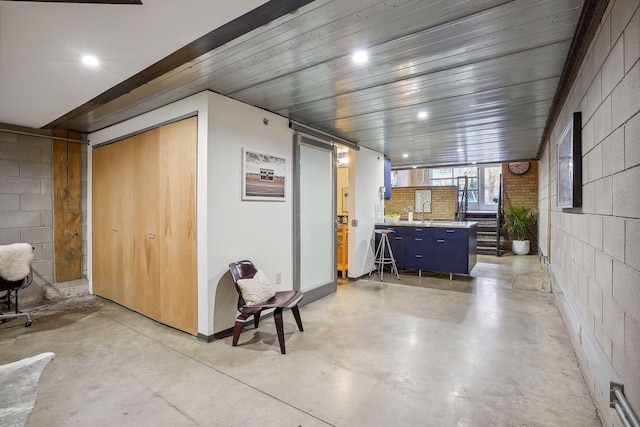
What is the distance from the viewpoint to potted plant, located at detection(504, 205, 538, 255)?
7832 millimetres

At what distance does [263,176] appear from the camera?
332 cm

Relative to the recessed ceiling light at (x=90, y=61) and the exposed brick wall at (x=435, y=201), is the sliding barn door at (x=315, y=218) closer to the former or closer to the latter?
the recessed ceiling light at (x=90, y=61)

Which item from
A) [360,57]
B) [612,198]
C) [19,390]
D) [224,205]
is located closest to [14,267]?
[224,205]

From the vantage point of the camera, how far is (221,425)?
1.70 metres

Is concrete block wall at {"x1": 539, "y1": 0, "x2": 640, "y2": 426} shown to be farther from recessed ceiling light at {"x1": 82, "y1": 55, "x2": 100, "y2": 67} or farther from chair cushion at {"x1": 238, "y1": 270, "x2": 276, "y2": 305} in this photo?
recessed ceiling light at {"x1": 82, "y1": 55, "x2": 100, "y2": 67}

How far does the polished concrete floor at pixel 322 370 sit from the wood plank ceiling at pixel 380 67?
2.28m

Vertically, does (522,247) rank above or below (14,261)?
below

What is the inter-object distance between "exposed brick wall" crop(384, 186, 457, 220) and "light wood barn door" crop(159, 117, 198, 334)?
8157 mm

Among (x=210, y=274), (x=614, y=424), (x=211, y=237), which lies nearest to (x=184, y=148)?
(x=211, y=237)

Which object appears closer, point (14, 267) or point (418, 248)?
point (14, 267)

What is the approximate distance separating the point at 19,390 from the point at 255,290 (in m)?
1.58

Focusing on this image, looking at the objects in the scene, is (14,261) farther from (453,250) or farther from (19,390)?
(453,250)

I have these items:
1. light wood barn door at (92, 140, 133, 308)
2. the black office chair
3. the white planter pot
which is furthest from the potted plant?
the black office chair

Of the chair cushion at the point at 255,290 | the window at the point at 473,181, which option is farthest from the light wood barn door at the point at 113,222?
the window at the point at 473,181
